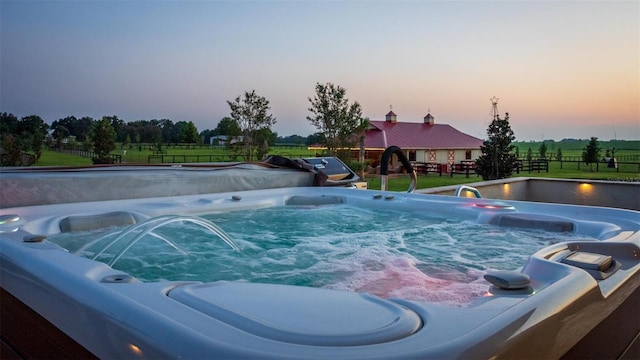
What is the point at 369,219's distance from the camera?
2900 mm

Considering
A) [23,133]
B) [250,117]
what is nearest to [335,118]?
[250,117]

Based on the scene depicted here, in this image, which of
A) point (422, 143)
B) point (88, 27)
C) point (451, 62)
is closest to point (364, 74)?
point (451, 62)

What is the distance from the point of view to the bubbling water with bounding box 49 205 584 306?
167 centimetres

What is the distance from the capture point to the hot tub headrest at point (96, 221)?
2.24m

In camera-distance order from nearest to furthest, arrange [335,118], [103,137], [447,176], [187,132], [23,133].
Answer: [23,133] < [103,137] < [187,132] < [335,118] < [447,176]

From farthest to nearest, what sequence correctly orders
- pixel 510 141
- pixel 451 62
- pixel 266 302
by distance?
pixel 510 141 → pixel 451 62 → pixel 266 302

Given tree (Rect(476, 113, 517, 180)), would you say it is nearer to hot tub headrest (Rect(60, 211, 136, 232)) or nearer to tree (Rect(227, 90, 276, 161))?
tree (Rect(227, 90, 276, 161))

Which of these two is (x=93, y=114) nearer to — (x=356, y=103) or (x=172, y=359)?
(x=356, y=103)

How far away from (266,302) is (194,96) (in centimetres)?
843

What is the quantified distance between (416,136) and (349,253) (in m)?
17.1

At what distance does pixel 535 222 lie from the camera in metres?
2.38

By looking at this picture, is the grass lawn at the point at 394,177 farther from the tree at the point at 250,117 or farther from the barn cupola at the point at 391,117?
the barn cupola at the point at 391,117

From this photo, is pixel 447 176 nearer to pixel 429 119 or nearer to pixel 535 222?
pixel 429 119

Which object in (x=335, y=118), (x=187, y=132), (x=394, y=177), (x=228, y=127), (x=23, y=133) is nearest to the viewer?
(x=23, y=133)
